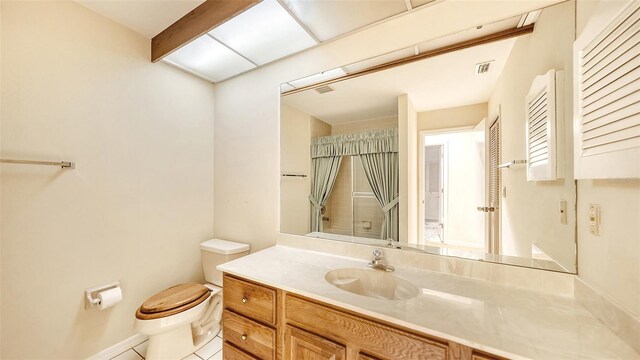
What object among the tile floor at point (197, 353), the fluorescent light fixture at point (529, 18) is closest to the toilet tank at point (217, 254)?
the tile floor at point (197, 353)

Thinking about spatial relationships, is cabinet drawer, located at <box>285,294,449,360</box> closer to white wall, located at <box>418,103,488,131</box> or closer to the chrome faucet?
the chrome faucet

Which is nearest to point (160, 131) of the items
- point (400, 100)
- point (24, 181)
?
point (24, 181)

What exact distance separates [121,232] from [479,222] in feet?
7.64

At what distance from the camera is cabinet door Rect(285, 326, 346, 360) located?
0.91 metres

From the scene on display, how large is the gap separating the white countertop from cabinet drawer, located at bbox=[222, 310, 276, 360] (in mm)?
246

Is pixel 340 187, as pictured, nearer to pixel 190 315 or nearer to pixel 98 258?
pixel 190 315

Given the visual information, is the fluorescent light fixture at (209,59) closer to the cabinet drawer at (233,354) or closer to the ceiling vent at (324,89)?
the ceiling vent at (324,89)

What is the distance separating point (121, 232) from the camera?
1614mm

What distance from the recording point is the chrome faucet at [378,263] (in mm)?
1240

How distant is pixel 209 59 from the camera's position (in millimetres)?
1831

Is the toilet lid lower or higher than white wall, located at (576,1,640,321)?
lower

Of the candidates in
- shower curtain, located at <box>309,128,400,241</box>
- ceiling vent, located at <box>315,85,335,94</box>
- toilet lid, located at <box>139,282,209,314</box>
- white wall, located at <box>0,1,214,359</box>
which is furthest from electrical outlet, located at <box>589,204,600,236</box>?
white wall, located at <box>0,1,214,359</box>

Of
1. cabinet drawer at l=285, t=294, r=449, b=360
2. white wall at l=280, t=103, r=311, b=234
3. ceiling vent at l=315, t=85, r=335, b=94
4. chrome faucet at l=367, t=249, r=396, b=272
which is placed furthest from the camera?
white wall at l=280, t=103, r=311, b=234

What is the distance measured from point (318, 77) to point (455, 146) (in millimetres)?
1042
